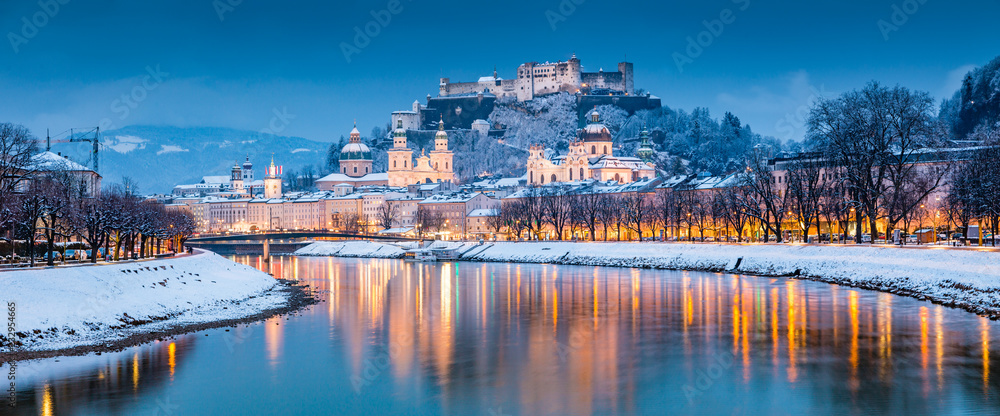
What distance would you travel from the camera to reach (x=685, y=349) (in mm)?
27297

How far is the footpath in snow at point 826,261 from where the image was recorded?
1373 inches

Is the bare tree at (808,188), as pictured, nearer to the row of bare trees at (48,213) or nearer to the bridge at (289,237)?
the row of bare trees at (48,213)

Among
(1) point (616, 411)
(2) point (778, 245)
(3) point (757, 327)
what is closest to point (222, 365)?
(1) point (616, 411)

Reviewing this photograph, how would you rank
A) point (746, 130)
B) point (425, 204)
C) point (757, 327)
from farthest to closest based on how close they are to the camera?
1. point (746, 130)
2. point (425, 204)
3. point (757, 327)

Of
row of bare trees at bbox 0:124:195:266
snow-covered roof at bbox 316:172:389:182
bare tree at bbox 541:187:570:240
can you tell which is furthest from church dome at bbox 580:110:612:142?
row of bare trees at bbox 0:124:195:266

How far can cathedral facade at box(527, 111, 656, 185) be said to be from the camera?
16425 cm

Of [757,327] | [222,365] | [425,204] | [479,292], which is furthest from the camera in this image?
[425,204]

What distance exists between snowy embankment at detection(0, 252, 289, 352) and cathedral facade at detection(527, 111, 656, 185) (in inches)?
4738

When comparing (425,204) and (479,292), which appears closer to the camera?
(479,292)

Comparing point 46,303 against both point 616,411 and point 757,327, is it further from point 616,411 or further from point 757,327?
point 757,327

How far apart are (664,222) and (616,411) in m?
70.9

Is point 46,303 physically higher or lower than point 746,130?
lower

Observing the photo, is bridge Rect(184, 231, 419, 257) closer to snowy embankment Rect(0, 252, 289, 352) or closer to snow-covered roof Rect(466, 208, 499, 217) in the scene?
snow-covered roof Rect(466, 208, 499, 217)

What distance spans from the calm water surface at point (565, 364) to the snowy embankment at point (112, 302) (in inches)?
76.6
